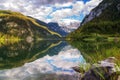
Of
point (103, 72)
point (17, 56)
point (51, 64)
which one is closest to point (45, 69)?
point (51, 64)

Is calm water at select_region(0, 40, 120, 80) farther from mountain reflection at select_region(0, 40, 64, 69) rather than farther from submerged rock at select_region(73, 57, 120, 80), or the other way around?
submerged rock at select_region(73, 57, 120, 80)

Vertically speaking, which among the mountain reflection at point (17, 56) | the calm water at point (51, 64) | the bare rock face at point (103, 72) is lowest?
the mountain reflection at point (17, 56)

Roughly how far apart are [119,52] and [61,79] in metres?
5.54

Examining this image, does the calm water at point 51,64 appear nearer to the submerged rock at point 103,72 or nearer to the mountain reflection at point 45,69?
the mountain reflection at point 45,69

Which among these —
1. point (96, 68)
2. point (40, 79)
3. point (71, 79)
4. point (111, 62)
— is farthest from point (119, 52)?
point (40, 79)

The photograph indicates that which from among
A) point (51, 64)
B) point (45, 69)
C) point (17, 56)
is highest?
point (45, 69)

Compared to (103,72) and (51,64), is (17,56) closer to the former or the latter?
(51,64)

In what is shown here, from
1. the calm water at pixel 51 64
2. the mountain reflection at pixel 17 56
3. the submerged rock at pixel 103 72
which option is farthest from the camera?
the mountain reflection at pixel 17 56

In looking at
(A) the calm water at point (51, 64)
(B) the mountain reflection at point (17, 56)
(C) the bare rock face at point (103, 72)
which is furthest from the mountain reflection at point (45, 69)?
(C) the bare rock face at point (103, 72)

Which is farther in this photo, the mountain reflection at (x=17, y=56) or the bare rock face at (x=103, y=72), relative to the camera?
the mountain reflection at (x=17, y=56)

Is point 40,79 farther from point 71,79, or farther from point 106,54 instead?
point 106,54

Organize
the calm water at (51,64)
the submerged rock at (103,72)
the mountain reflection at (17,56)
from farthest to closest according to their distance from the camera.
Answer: the mountain reflection at (17,56) → the calm water at (51,64) → the submerged rock at (103,72)

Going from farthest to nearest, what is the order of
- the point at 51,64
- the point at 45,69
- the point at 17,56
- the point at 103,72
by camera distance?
1. the point at 17,56
2. the point at 51,64
3. the point at 45,69
4. the point at 103,72

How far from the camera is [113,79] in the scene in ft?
45.8
